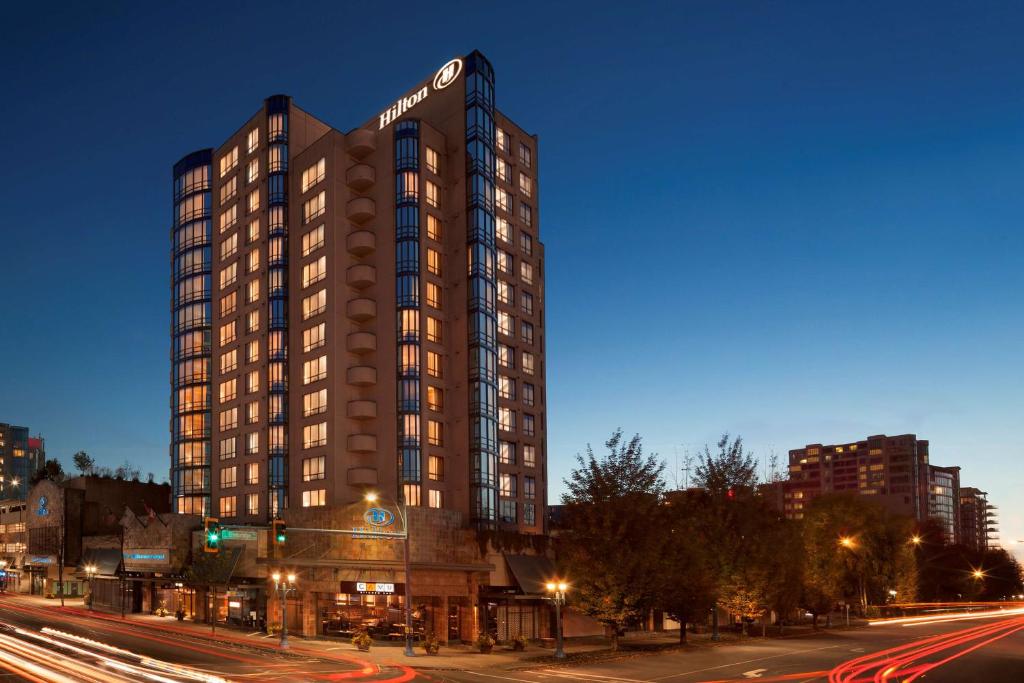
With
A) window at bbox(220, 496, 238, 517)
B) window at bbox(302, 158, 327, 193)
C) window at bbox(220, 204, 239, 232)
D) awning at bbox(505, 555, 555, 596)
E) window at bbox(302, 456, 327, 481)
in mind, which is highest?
window at bbox(302, 158, 327, 193)

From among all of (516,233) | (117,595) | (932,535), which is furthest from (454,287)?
(932,535)

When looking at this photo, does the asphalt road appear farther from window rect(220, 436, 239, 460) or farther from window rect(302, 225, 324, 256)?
window rect(220, 436, 239, 460)

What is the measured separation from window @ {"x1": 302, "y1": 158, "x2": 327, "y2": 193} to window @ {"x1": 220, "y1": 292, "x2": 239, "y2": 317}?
646 inches

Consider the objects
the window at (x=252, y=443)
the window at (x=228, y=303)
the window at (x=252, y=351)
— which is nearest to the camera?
the window at (x=252, y=443)

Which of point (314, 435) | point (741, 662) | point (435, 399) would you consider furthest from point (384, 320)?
point (741, 662)

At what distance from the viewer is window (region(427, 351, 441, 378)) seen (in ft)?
272

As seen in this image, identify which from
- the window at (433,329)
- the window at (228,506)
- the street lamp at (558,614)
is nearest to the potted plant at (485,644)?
the street lamp at (558,614)

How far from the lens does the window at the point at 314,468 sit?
3273 inches

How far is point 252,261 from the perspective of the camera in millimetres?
96500

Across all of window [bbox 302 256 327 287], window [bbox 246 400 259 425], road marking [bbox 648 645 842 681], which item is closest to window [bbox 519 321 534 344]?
window [bbox 302 256 327 287]

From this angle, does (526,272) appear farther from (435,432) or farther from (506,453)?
(435,432)

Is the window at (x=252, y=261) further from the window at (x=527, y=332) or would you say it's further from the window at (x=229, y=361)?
the window at (x=527, y=332)

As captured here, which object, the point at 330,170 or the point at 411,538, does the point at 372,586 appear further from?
the point at 330,170

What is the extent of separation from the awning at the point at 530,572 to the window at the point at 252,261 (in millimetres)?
44926
